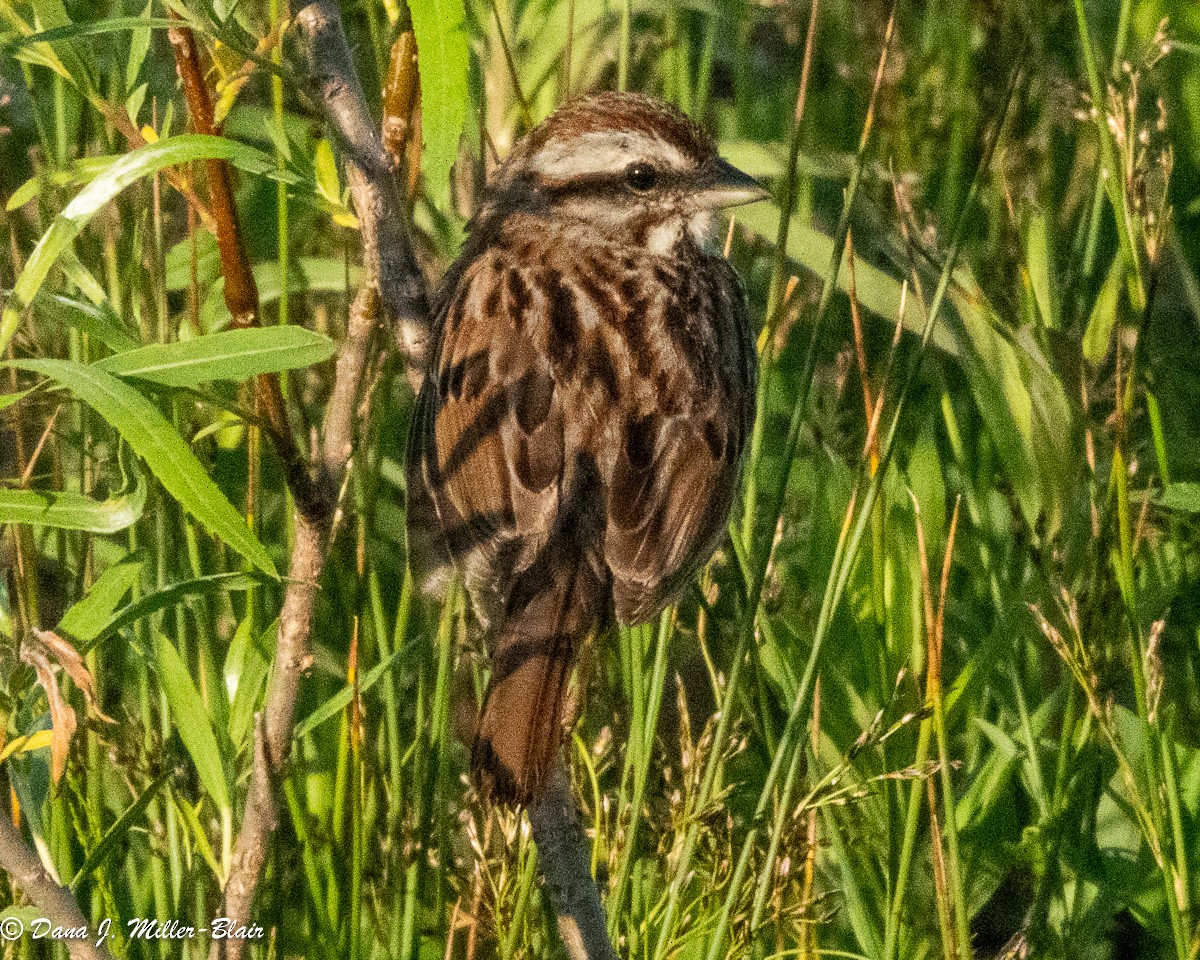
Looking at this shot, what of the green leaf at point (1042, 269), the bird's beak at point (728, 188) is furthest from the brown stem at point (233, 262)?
the green leaf at point (1042, 269)

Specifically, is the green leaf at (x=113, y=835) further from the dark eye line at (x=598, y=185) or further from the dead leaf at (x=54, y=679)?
the dark eye line at (x=598, y=185)

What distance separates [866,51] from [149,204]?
184cm

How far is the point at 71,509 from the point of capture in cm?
169

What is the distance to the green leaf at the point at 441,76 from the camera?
1.55 m

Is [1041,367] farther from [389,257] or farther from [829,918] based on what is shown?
[389,257]

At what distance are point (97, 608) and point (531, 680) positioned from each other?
0.59 meters

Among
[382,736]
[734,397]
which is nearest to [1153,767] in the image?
[734,397]

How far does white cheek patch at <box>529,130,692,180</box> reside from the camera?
253 cm

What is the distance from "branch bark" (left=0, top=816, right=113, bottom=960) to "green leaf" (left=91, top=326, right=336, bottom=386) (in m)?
0.47

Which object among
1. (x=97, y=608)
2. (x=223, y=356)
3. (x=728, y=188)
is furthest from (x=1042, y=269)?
(x=97, y=608)

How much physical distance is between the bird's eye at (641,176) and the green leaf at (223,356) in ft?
3.31

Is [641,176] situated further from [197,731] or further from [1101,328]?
[197,731]

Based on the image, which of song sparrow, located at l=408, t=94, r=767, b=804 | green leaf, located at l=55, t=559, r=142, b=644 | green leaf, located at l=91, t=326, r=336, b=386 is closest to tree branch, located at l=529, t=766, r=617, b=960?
song sparrow, located at l=408, t=94, r=767, b=804

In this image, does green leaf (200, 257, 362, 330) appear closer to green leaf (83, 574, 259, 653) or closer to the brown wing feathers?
the brown wing feathers
